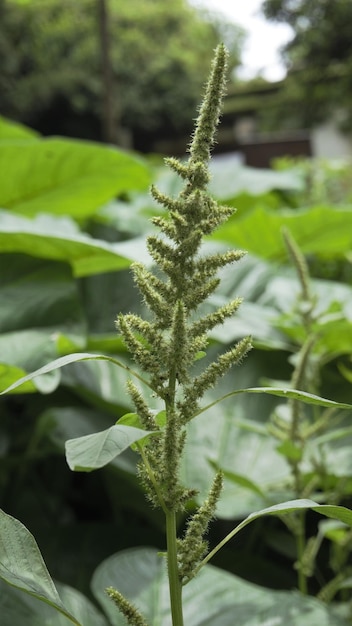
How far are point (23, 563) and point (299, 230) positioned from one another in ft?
5.13

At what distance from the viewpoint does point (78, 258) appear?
4.98 feet

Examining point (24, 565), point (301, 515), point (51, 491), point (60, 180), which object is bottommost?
point (51, 491)

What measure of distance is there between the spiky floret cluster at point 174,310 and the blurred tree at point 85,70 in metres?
16.8

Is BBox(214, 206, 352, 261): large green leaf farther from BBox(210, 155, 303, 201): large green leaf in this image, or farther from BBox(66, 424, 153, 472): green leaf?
BBox(66, 424, 153, 472): green leaf

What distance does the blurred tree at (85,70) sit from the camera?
18.7 meters

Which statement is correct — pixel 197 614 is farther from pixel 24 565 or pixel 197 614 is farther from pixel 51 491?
pixel 51 491

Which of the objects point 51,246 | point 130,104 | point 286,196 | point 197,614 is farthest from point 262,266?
point 130,104

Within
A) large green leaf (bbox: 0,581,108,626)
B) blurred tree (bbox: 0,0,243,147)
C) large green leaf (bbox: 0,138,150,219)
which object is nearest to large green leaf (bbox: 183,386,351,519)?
large green leaf (bbox: 0,581,108,626)

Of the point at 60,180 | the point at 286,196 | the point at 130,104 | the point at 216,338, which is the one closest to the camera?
the point at 216,338

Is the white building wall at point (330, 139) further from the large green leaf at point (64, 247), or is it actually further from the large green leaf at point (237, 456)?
the large green leaf at point (237, 456)

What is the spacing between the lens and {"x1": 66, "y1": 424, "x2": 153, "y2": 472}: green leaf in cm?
47

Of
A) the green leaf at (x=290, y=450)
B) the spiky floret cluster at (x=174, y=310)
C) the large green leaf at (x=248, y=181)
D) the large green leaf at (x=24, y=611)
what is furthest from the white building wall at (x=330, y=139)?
the spiky floret cluster at (x=174, y=310)

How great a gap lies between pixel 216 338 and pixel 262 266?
67 centimetres

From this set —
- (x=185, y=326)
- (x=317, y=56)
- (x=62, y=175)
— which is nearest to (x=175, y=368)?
(x=185, y=326)
